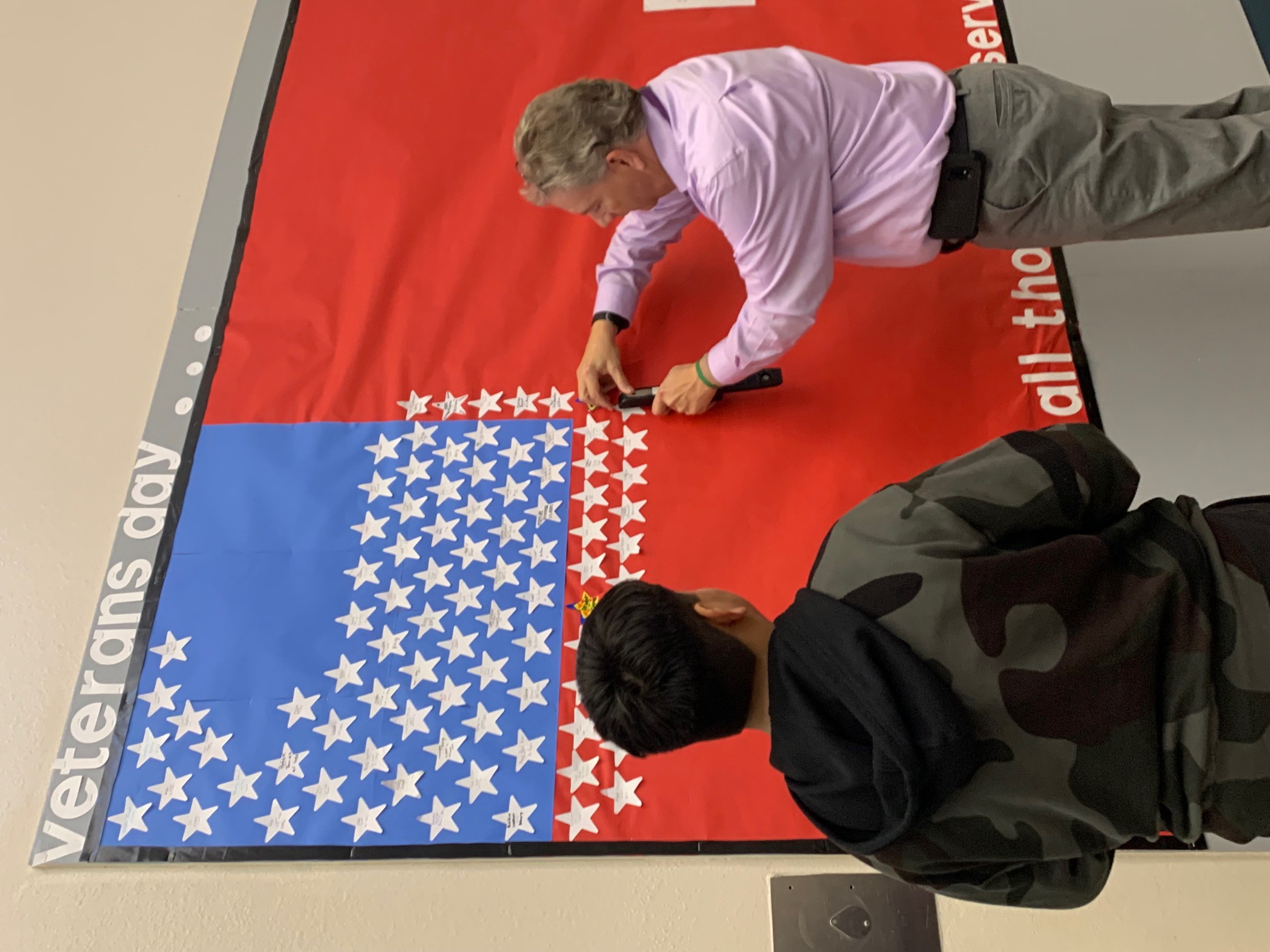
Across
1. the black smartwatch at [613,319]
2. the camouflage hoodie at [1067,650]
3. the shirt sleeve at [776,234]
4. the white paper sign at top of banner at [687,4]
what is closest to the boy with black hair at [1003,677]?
the camouflage hoodie at [1067,650]

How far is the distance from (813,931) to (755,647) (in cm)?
45

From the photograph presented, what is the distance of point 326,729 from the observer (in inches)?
42.6

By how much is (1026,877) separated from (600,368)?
808 millimetres

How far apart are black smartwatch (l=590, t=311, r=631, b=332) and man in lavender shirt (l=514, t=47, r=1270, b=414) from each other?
0.20 metres

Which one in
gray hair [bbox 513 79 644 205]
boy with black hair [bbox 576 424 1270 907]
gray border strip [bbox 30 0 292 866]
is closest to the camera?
boy with black hair [bbox 576 424 1270 907]

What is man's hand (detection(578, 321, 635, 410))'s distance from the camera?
48.6 inches

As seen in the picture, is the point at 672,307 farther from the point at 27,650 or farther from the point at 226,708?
the point at 27,650

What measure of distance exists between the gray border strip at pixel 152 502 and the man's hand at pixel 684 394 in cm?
69

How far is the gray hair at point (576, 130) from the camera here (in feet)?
3.18

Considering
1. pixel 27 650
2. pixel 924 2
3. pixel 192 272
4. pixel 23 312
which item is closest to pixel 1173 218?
pixel 924 2

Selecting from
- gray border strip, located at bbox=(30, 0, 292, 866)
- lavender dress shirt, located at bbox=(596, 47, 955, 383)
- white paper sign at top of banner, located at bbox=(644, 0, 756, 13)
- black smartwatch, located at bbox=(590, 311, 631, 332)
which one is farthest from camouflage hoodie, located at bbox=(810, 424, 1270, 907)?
white paper sign at top of banner, located at bbox=(644, 0, 756, 13)

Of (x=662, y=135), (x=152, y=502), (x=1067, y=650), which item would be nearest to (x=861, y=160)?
(x=662, y=135)

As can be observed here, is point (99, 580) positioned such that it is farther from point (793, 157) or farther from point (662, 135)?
point (793, 157)

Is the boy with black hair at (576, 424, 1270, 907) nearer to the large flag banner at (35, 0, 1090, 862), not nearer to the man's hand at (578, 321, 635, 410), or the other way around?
the large flag banner at (35, 0, 1090, 862)
